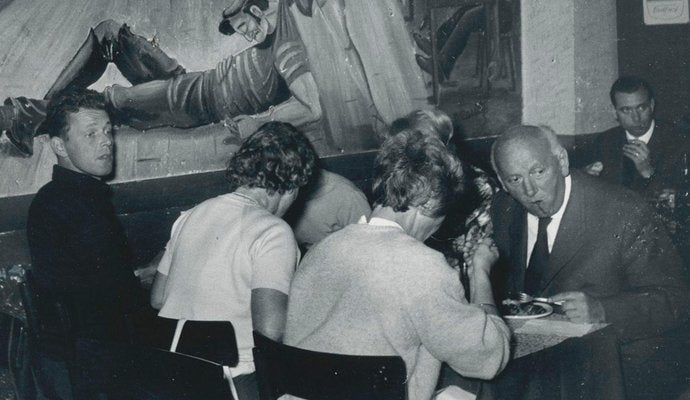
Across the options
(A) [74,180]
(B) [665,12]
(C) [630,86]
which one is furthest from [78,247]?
(B) [665,12]

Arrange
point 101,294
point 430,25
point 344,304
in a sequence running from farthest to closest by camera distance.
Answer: point 430,25 < point 101,294 < point 344,304

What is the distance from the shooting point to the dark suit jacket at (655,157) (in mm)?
4441

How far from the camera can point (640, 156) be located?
4633mm

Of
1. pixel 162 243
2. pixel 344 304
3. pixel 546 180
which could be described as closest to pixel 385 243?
pixel 344 304

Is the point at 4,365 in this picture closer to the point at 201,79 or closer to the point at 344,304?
the point at 344,304

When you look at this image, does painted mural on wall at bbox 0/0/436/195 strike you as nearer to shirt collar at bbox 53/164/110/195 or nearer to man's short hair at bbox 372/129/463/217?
shirt collar at bbox 53/164/110/195

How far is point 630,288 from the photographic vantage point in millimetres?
2533

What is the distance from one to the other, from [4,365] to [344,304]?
114 centimetres

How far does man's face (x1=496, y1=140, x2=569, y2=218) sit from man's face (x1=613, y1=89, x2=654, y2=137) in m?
2.40

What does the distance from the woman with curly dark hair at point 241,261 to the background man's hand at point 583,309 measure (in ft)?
3.13

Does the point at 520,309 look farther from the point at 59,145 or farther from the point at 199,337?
the point at 59,145

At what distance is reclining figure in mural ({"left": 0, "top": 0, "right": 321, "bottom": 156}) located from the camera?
395cm

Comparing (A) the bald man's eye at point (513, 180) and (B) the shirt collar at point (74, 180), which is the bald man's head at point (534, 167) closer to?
(A) the bald man's eye at point (513, 180)

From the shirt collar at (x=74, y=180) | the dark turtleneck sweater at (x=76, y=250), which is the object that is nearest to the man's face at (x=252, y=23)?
the shirt collar at (x=74, y=180)
